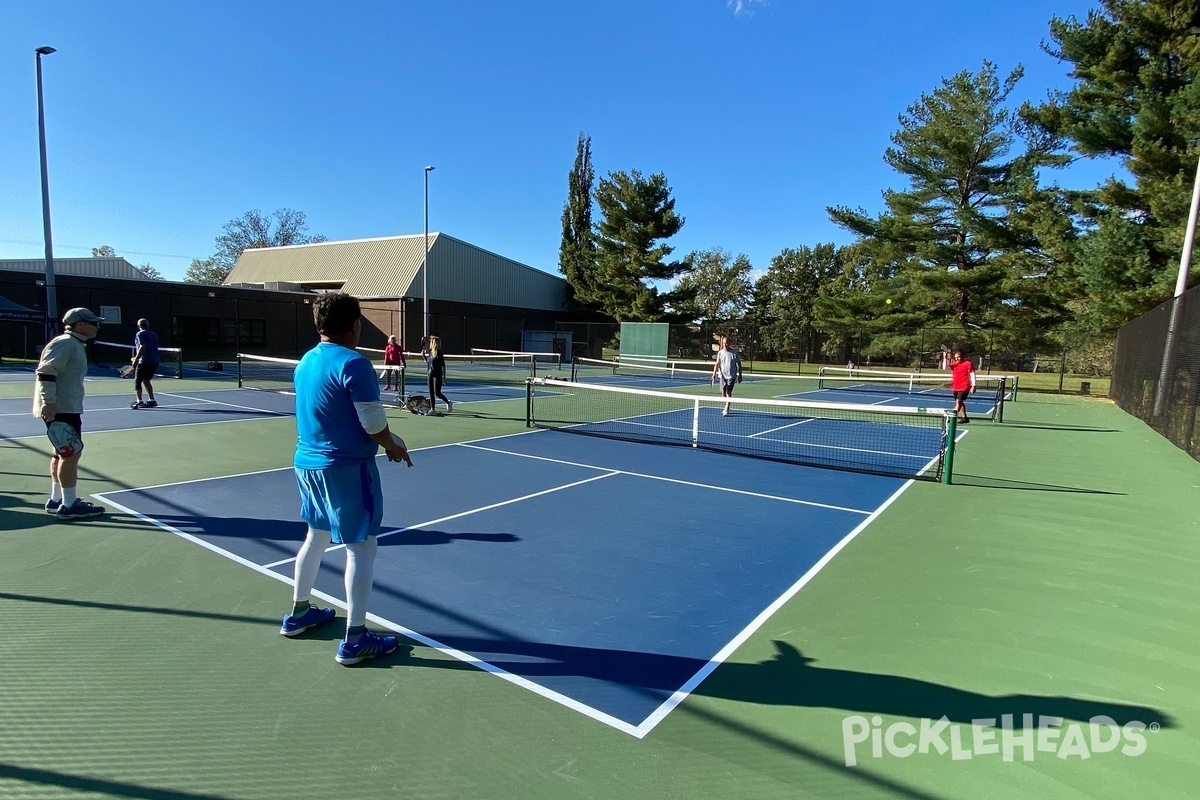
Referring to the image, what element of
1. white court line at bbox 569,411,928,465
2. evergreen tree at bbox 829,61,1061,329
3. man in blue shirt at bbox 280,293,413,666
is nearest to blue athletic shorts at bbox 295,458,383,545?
man in blue shirt at bbox 280,293,413,666

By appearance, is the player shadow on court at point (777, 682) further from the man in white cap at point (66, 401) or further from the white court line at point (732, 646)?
the man in white cap at point (66, 401)

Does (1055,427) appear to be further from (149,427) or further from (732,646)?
(149,427)

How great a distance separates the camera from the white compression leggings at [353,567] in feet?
9.96

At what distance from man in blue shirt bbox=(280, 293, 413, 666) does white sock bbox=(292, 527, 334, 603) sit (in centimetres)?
5

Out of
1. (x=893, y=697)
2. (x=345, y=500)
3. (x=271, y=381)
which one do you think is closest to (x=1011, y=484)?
(x=893, y=697)

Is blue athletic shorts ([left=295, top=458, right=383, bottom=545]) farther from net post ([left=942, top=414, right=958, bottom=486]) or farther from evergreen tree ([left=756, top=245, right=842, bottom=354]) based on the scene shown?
evergreen tree ([left=756, top=245, right=842, bottom=354])

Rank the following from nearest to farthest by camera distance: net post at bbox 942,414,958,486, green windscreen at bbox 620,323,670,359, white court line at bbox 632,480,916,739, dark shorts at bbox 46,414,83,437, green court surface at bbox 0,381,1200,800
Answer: green court surface at bbox 0,381,1200,800, white court line at bbox 632,480,916,739, dark shorts at bbox 46,414,83,437, net post at bbox 942,414,958,486, green windscreen at bbox 620,323,670,359

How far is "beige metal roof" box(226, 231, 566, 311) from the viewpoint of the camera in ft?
130

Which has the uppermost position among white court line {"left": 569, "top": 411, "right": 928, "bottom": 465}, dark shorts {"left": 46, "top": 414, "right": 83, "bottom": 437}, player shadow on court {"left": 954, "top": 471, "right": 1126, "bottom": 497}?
dark shorts {"left": 46, "top": 414, "right": 83, "bottom": 437}

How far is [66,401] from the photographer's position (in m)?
5.16

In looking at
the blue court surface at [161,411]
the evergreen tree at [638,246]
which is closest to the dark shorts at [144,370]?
the blue court surface at [161,411]

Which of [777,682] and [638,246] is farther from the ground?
[638,246]

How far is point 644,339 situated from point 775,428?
76.0 feet

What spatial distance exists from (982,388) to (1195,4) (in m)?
14.3
